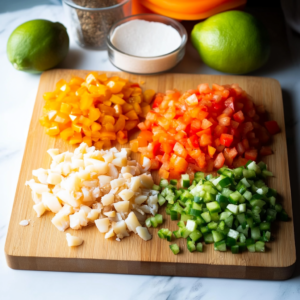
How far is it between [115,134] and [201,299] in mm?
838

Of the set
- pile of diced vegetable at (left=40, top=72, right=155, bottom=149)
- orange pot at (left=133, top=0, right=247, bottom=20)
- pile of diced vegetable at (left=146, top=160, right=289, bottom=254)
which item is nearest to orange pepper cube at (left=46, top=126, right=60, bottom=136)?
pile of diced vegetable at (left=40, top=72, right=155, bottom=149)

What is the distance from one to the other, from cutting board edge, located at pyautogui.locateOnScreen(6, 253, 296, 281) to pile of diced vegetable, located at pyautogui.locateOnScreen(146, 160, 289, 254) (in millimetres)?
67

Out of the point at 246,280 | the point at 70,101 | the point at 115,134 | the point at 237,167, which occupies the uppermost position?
the point at 70,101

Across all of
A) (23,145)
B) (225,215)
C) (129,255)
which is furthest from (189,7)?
(129,255)

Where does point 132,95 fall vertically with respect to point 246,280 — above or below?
above

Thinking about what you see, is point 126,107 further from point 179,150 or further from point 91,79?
point 179,150

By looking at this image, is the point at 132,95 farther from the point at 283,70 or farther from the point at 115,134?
the point at 283,70

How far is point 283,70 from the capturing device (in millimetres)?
2471

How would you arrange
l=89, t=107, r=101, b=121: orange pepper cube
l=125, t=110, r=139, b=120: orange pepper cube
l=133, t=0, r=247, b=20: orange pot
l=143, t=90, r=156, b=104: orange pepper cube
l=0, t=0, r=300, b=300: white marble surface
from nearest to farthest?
l=0, t=0, r=300, b=300: white marble surface → l=89, t=107, r=101, b=121: orange pepper cube → l=125, t=110, r=139, b=120: orange pepper cube → l=143, t=90, r=156, b=104: orange pepper cube → l=133, t=0, r=247, b=20: orange pot

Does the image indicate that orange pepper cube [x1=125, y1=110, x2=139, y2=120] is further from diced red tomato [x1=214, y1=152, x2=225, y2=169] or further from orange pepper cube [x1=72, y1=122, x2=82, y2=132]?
diced red tomato [x1=214, y1=152, x2=225, y2=169]

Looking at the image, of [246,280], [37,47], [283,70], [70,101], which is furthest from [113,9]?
[246,280]

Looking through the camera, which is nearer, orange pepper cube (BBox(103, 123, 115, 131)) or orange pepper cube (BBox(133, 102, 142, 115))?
orange pepper cube (BBox(103, 123, 115, 131))

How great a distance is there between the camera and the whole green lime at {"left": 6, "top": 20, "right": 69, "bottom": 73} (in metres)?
2.19

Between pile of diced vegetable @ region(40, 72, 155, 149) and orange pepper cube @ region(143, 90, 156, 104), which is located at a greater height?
pile of diced vegetable @ region(40, 72, 155, 149)
